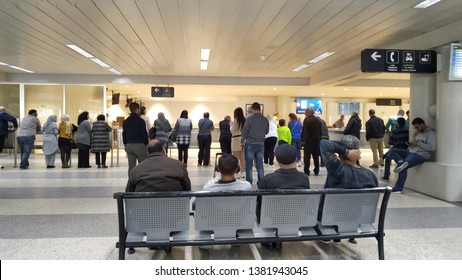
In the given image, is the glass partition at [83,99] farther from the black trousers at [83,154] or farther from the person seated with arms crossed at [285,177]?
the person seated with arms crossed at [285,177]

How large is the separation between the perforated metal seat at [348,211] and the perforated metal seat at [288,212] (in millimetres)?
137

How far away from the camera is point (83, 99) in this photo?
16.0 meters

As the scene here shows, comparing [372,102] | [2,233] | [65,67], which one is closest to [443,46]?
[2,233]

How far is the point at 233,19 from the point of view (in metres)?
6.65

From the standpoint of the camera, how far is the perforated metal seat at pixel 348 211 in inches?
136

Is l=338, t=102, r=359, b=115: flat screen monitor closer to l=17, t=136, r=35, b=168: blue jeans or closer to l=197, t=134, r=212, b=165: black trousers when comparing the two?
l=197, t=134, r=212, b=165: black trousers

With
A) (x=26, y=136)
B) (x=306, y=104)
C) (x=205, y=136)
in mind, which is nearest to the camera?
(x=26, y=136)

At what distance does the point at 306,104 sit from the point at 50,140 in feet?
53.6

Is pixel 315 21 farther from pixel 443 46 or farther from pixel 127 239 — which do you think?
pixel 127 239

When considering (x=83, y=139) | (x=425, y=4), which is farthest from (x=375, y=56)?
(x=83, y=139)

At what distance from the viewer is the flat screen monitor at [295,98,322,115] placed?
920 inches

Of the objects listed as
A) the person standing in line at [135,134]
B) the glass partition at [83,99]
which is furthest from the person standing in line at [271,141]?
the glass partition at [83,99]

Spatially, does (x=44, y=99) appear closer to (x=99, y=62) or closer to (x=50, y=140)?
(x=99, y=62)

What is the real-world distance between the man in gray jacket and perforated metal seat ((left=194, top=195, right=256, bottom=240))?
4590 millimetres
